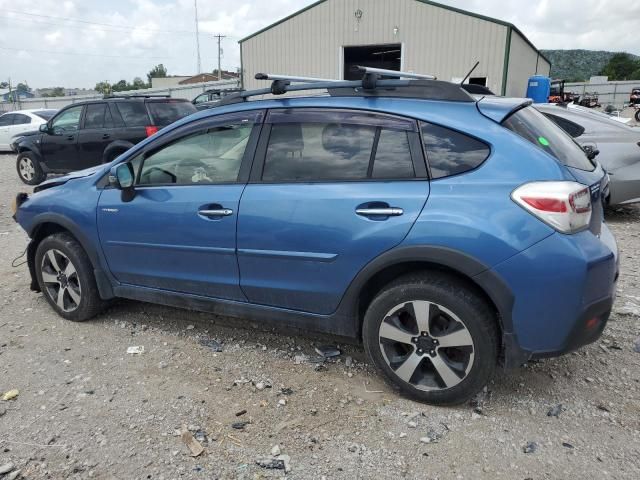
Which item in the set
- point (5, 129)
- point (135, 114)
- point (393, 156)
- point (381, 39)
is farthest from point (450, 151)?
point (381, 39)

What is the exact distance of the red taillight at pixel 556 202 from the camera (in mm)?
2434

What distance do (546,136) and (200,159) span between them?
2.18 m

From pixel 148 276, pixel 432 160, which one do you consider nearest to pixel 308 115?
pixel 432 160

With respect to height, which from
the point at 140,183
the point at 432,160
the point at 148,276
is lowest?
the point at 148,276

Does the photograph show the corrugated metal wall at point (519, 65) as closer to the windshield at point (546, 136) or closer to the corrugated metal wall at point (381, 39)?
the corrugated metal wall at point (381, 39)

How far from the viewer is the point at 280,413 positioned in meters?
2.89

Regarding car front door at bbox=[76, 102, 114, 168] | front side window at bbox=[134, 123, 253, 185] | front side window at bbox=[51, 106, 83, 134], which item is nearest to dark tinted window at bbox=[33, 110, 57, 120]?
front side window at bbox=[51, 106, 83, 134]

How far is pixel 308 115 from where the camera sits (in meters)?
3.12

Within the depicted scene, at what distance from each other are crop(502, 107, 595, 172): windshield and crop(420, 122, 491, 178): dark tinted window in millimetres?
219

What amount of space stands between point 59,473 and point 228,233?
5.06 feet

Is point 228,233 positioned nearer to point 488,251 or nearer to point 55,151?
point 488,251

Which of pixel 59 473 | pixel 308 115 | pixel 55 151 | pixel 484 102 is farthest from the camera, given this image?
pixel 55 151

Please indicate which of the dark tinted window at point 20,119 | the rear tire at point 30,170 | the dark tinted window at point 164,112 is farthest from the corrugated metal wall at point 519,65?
the dark tinted window at point 20,119

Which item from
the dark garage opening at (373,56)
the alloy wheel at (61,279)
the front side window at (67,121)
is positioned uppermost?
the dark garage opening at (373,56)
